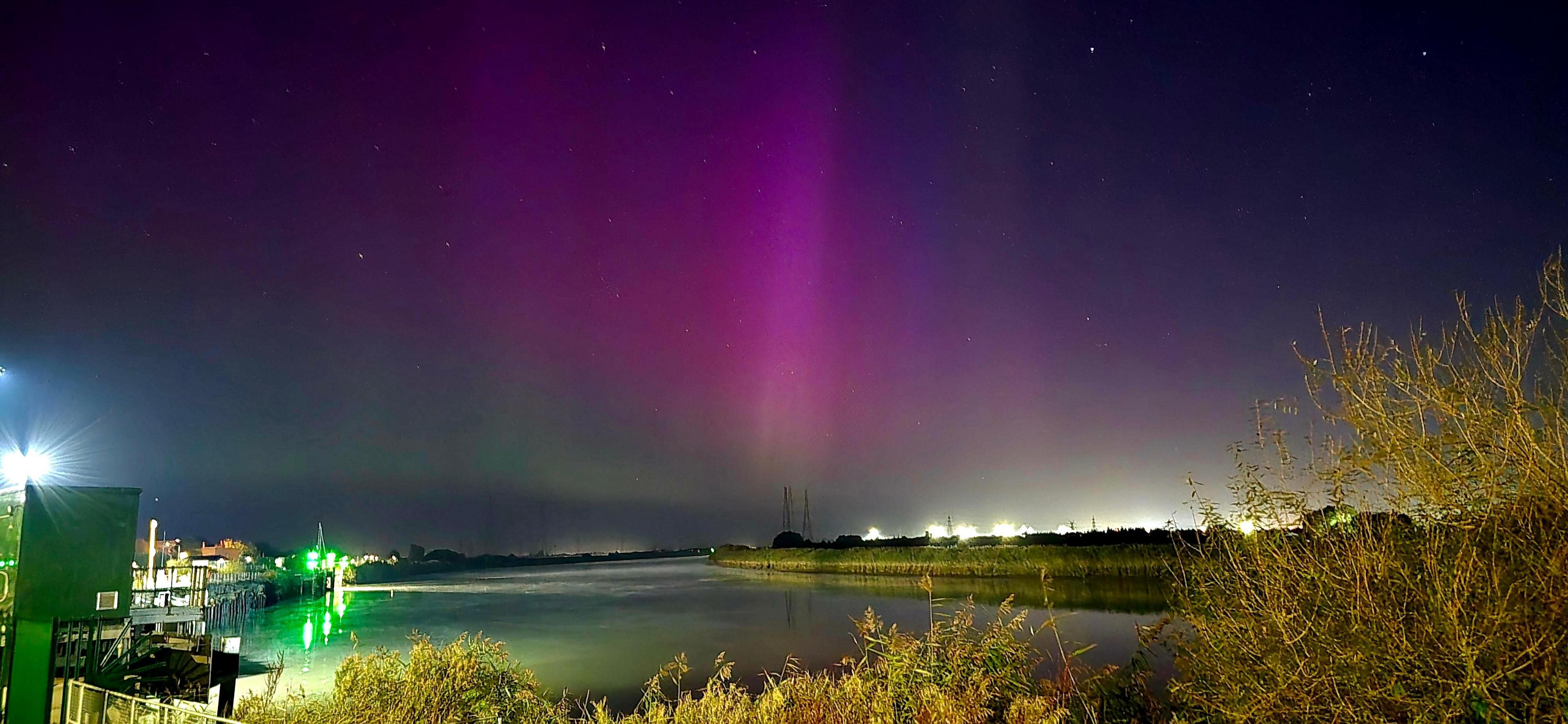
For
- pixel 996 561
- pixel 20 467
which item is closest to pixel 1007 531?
pixel 996 561

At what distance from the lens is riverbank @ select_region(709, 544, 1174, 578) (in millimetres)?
39469

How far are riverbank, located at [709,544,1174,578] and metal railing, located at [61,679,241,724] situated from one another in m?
24.6

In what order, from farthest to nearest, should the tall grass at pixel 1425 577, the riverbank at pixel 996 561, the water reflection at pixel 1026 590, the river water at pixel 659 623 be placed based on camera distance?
the riverbank at pixel 996 561 → the water reflection at pixel 1026 590 → the river water at pixel 659 623 → the tall grass at pixel 1425 577

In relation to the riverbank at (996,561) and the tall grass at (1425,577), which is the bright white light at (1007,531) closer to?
the riverbank at (996,561)

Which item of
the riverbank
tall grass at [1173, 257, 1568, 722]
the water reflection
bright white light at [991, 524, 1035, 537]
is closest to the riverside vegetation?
tall grass at [1173, 257, 1568, 722]

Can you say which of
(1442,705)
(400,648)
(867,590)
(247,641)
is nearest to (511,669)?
(1442,705)

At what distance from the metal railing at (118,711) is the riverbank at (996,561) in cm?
2460

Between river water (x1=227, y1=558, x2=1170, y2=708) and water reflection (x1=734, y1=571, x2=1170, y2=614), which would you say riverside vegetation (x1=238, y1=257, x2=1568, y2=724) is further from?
water reflection (x1=734, y1=571, x2=1170, y2=614)

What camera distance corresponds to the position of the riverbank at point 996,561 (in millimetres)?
39469

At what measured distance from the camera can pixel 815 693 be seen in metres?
8.66

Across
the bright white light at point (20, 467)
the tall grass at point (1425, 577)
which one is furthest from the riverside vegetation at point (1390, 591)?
the bright white light at point (20, 467)

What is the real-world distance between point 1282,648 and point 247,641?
2953 centimetres

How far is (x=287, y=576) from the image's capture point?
187 feet

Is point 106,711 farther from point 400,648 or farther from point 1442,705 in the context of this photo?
point 400,648
